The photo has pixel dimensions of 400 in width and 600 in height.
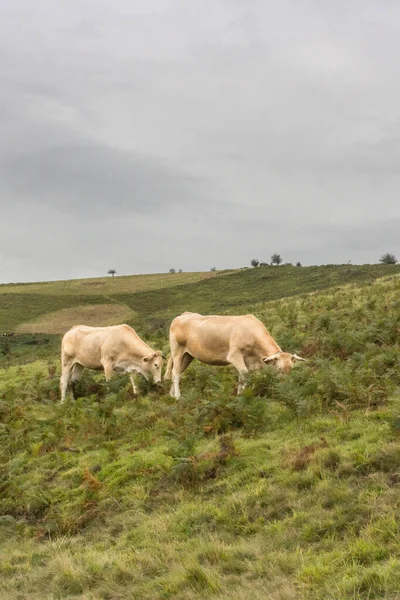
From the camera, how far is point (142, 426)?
12664 mm

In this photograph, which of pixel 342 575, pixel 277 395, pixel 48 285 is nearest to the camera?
pixel 342 575

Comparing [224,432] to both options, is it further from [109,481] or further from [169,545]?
[169,545]

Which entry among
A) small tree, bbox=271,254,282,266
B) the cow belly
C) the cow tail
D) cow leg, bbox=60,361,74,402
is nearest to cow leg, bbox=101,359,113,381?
cow leg, bbox=60,361,74,402

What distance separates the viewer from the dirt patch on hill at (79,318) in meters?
69.1

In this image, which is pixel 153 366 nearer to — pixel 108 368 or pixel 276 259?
pixel 108 368

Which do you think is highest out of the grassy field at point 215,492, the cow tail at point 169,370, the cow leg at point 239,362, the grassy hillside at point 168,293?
the grassy hillside at point 168,293

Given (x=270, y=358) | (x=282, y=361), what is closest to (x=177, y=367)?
(x=270, y=358)

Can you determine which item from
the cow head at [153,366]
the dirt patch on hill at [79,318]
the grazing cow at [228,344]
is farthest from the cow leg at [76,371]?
the dirt patch on hill at [79,318]

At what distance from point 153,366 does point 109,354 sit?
6.15 ft

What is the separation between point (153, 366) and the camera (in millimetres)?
17359

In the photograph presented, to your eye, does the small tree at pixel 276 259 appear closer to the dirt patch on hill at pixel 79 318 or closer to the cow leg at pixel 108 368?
the dirt patch on hill at pixel 79 318

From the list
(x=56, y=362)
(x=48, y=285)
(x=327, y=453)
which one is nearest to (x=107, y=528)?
(x=327, y=453)

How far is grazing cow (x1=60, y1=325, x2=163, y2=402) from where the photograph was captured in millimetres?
17578

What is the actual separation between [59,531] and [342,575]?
4.68 m
